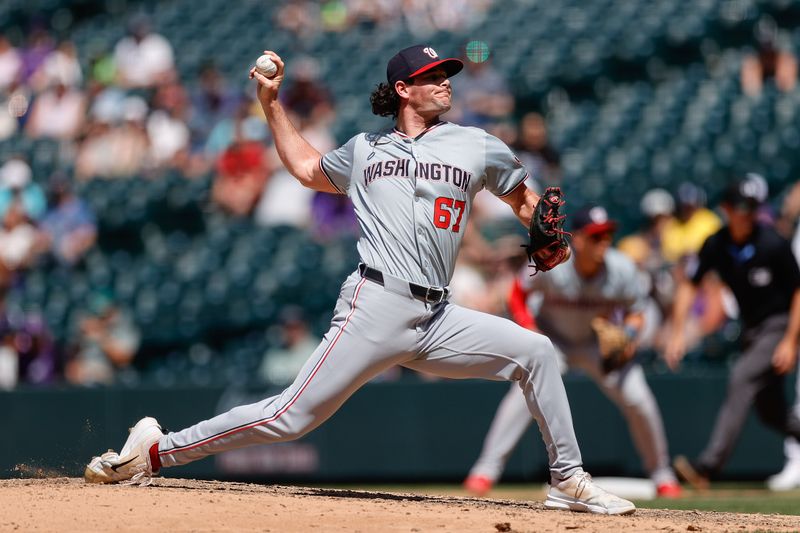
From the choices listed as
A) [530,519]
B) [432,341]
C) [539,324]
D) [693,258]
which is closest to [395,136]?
[432,341]

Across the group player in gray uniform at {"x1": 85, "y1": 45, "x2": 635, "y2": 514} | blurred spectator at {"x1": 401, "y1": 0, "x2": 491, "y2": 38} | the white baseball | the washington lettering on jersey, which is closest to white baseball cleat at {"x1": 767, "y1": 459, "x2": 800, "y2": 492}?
player in gray uniform at {"x1": 85, "y1": 45, "x2": 635, "y2": 514}

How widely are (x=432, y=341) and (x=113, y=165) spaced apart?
8.91 meters

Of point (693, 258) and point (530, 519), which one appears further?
point (693, 258)

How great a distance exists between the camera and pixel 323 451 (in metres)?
10.2

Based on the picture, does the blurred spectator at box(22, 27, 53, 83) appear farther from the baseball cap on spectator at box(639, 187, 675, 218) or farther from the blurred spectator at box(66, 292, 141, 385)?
the baseball cap on spectator at box(639, 187, 675, 218)

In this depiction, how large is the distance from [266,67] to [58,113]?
962 cm

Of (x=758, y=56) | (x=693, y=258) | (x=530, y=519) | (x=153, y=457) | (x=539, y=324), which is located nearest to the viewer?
(x=530, y=519)

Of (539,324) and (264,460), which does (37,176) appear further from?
(539,324)

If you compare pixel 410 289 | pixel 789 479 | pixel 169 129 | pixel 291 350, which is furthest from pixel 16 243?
pixel 410 289

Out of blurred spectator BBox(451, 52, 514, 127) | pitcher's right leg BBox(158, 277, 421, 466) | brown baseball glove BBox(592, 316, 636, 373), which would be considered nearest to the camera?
pitcher's right leg BBox(158, 277, 421, 466)

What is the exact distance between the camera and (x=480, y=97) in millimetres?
12180

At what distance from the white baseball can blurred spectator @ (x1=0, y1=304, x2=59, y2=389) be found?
6393 mm

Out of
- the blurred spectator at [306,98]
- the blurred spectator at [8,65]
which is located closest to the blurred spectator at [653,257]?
the blurred spectator at [306,98]

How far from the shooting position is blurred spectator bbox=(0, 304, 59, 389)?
11148 mm
